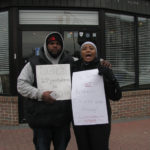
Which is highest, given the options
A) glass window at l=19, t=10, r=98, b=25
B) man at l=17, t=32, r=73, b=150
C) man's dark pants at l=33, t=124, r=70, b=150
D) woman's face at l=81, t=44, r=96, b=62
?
glass window at l=19, t=10, r=98, b=25

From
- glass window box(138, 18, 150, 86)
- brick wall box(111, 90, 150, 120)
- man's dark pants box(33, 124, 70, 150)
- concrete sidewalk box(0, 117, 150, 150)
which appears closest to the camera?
man's dark pants box(33, 124, 70, 150)

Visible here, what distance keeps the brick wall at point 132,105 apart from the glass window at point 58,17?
2293mm

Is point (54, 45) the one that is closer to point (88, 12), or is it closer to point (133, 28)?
point (88, 12)

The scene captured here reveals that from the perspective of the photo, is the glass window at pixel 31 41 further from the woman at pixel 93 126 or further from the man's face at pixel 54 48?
the woman at pixel 93 126

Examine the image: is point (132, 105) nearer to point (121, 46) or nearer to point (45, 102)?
point (121, 46)

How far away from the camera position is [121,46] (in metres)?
6.57

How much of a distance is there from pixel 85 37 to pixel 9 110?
268cm

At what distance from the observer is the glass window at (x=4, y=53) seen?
5.87m

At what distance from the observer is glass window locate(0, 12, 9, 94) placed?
19.3 ft

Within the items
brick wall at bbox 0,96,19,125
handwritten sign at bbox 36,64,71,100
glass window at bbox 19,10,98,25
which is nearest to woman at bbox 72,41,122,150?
handwritten sign at bbox 36,64,71,100

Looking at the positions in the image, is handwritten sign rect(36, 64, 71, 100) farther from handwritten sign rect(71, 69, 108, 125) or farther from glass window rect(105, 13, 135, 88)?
glass window rect(105, 13, 135, 88)

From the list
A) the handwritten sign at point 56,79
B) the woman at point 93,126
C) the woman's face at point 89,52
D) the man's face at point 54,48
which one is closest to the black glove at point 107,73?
the woman at point 93,126

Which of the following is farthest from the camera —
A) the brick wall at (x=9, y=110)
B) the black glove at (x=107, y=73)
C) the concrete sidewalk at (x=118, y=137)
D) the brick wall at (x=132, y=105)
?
the brick wall at (x=132, y=105)

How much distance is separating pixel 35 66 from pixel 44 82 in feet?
0.64
